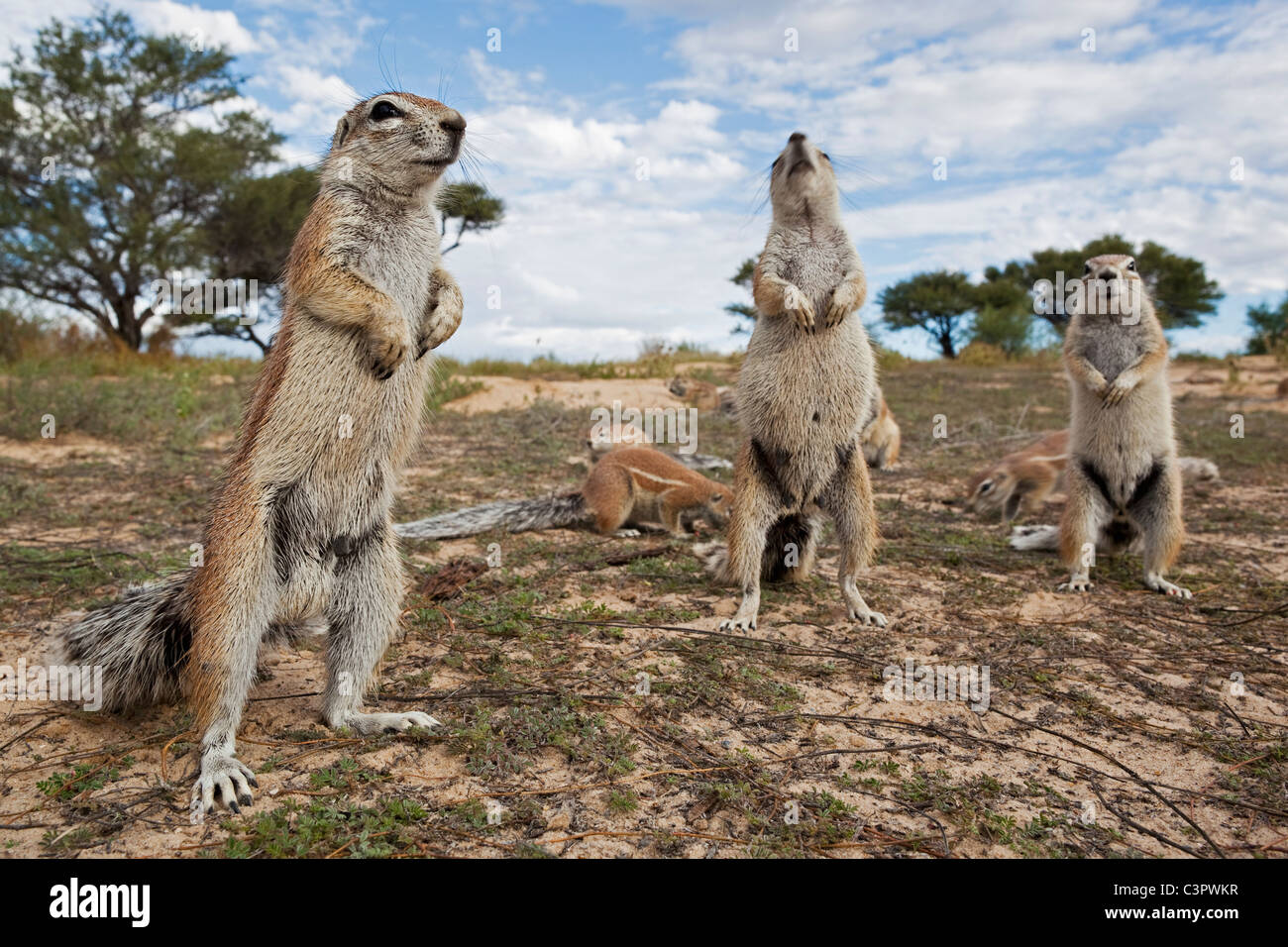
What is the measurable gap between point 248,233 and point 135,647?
28462 mm

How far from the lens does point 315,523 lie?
337cm

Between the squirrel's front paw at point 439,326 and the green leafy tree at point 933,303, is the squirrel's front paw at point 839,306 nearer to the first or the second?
the squirrel's front paw at point 439,326

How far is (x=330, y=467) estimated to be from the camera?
3.34 metres

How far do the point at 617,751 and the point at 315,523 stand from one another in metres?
1.54

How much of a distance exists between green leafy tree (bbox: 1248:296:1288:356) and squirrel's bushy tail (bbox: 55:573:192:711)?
1065 inches

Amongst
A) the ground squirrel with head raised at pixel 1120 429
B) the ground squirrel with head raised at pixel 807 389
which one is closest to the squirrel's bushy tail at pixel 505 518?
the ground squirrel with head raised at pixel 807 389

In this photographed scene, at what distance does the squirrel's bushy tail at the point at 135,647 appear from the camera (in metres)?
3.47

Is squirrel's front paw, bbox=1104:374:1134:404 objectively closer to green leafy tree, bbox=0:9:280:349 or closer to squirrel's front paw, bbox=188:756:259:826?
squirrel's front paw, bbox=188:756:259:826

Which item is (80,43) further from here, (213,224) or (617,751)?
(617,751)

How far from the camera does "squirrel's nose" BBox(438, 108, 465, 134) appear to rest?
139 inches

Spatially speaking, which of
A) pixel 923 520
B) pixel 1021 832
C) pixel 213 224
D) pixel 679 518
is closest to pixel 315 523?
pixel 1021 832

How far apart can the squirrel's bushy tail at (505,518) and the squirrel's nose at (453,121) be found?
367cm

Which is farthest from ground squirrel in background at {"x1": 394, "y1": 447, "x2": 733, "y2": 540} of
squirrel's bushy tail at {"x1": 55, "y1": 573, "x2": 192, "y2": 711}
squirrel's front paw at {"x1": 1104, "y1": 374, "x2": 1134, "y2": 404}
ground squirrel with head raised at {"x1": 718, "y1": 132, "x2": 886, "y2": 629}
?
squirrel's bushy tail at {"x1": 55, "y1": 573, "x2": 192, "y2": 711}

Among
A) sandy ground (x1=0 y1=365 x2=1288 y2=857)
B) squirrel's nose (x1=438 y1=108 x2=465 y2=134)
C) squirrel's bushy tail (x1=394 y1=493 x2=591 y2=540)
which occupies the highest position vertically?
squirrel's nose (x1=438 y1=108 x2=465 y2=134)
